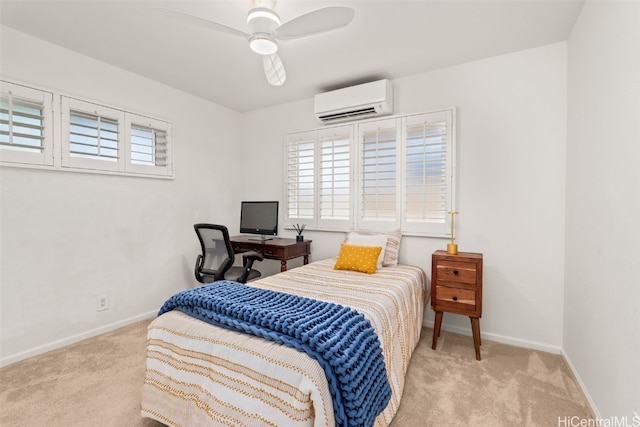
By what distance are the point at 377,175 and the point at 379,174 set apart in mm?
24

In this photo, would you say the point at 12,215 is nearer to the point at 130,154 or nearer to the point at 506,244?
the point at 130,154

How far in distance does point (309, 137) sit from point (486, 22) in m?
2.05

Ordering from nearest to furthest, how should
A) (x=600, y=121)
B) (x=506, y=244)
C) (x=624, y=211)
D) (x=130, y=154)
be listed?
(x=624, y=211) → (x=600, y=121) → (x=506, y=244) → (x=130, y=154)

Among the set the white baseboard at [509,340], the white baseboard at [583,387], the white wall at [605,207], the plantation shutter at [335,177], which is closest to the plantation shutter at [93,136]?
the plantation shutter at [335,177]

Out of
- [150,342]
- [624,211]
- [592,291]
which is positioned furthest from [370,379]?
[592,291]

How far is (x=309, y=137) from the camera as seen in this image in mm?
3637

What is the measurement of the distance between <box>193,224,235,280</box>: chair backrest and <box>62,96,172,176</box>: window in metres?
0.98

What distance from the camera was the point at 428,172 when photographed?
2.89 m

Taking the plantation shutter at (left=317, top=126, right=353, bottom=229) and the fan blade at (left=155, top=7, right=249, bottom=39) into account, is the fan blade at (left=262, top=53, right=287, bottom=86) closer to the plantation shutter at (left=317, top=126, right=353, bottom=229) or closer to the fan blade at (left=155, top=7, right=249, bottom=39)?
the fan blade at (left=155, top=7, right=249, bottom=39)

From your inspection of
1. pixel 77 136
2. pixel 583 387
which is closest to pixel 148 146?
pixel 77 136

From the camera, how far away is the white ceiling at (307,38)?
1990mm

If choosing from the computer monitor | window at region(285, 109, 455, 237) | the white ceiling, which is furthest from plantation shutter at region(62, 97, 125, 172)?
window at region(285, 109, 455, 237)

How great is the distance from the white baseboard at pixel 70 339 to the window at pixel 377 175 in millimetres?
1965

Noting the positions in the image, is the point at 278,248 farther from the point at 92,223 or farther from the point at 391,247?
the point at 92,223
